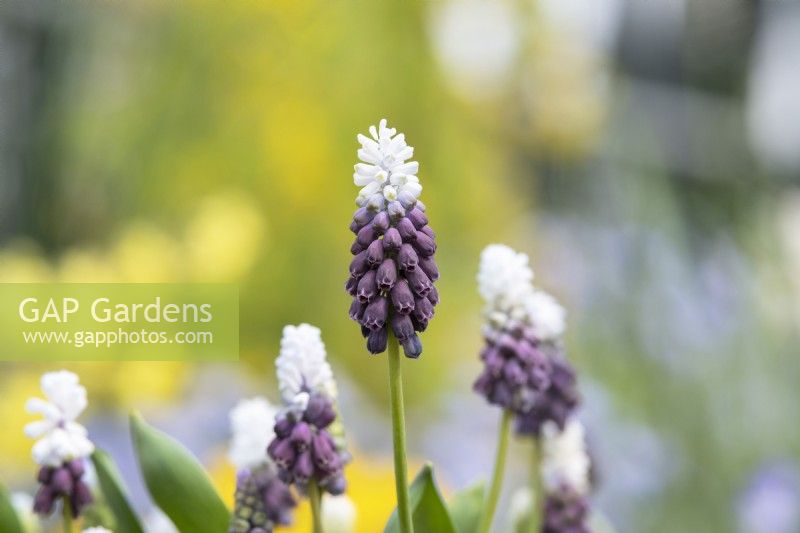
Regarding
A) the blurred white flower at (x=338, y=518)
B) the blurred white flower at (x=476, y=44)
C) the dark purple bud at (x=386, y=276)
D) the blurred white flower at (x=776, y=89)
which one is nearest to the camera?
the dark purple bud at (x=386, y=276)

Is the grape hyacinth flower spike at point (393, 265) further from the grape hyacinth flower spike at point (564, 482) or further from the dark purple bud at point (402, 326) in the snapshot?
the grape hyacinth flower spike at point (564, 482)

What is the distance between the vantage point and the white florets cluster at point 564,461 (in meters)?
0.41

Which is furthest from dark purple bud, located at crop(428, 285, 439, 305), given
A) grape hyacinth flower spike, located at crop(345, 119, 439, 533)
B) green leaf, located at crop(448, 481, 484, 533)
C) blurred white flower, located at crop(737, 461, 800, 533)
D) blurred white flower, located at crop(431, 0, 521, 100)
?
blurred white flower, located at crop(737, 461, 800, 533)

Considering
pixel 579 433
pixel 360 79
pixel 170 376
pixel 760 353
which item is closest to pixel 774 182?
pixel 760 353

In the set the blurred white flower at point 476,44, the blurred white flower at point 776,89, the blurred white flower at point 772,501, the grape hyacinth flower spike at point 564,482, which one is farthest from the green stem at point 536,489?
the blurred white flower at point 776,89

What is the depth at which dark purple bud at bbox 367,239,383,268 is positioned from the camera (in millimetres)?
278

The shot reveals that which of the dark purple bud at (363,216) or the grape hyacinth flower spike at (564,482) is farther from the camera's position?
the grape hyacinth flower spike at (564,482)

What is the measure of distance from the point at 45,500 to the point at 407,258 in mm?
139

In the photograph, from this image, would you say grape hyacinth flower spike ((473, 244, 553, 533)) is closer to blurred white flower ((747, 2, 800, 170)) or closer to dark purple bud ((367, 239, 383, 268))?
dark purple bud ((367, 239, 383, 268))

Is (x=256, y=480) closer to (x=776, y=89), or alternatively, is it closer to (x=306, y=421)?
(x=306, y=421)

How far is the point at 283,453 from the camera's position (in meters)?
0.30

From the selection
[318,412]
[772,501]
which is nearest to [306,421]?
[318,412]

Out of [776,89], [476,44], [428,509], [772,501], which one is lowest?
[428,509]

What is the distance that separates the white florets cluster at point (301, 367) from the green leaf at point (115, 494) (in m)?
0.07
